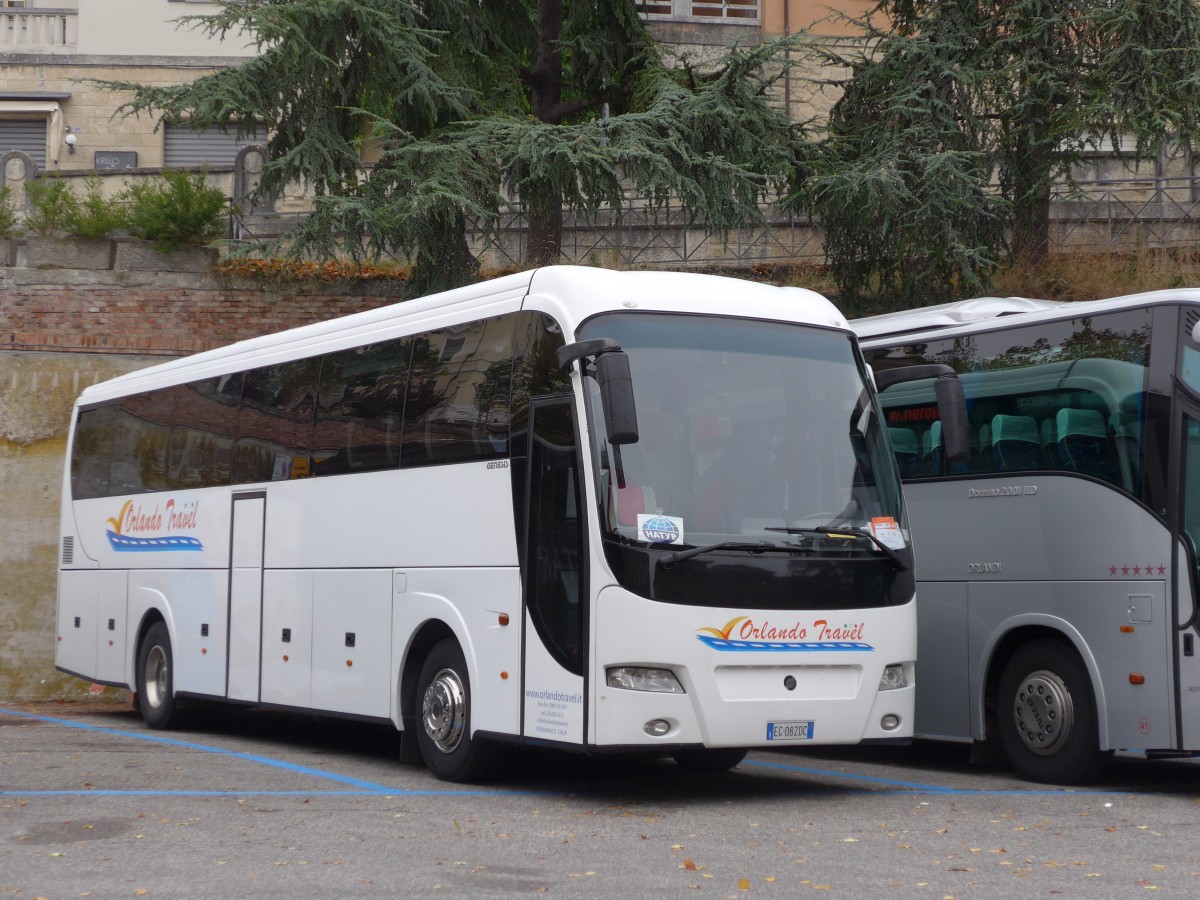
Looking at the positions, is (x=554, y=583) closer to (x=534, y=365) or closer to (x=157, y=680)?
(x=534, y=365)

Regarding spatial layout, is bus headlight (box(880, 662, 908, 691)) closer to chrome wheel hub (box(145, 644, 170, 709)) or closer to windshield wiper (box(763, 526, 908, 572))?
windshield wiper (box(763, 526, 908, 572))

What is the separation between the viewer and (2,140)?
122 ft

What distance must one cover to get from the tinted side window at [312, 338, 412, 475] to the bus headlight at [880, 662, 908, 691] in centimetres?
387

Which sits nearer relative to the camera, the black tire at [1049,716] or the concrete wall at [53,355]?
the black tire at [1049,716]

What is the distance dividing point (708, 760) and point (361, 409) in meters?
3.72

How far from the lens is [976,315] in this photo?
12703mm

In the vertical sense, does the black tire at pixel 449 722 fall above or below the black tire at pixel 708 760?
above

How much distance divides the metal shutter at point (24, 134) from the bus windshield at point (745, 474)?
30748 mm

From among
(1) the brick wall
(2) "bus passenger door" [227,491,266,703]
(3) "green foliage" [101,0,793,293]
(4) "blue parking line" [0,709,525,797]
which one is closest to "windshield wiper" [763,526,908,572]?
(4) "blue parking line" [0,709,525,797]

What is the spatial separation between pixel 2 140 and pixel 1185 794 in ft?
109

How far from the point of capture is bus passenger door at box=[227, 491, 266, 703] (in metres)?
13.8

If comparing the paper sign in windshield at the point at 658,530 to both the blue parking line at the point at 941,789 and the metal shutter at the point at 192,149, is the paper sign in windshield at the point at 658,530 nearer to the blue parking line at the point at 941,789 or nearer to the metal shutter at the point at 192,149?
the blue parking line at the point at 941,789

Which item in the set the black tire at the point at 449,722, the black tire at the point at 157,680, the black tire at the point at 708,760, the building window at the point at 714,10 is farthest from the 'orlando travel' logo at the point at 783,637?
the building window at the point at 714,10

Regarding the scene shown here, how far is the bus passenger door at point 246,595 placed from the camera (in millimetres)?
13773
